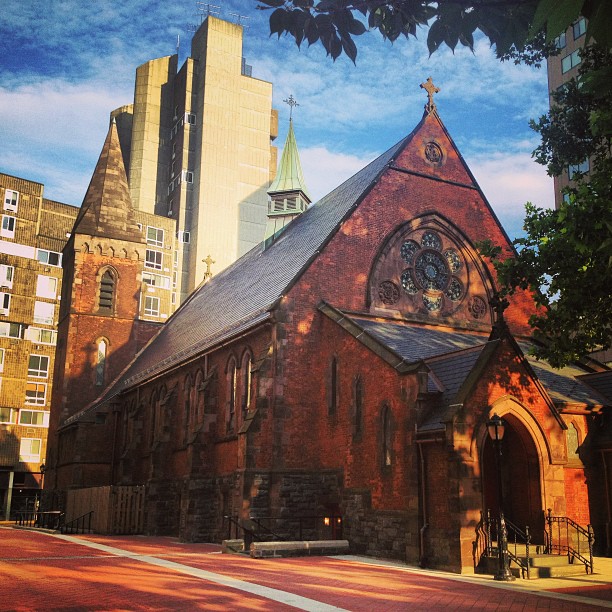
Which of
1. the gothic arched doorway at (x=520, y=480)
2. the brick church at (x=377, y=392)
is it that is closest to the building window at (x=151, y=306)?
the brick church at (x=377, y=392)

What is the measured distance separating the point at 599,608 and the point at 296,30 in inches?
435

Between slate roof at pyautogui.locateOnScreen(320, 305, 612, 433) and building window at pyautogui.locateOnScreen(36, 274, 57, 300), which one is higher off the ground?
building window at pyautogui.locateOnScreen(36, 274, 57, 300)

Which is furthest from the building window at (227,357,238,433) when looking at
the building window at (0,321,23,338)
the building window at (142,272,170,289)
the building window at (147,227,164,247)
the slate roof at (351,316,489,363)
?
the building window at (147,227,164,247)

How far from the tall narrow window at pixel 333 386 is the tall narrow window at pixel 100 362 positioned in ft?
80.4

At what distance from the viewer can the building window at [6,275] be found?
216 ft

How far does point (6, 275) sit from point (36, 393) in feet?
36.4

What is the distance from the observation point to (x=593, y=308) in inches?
666

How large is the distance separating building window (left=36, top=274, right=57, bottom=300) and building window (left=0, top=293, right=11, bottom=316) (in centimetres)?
327

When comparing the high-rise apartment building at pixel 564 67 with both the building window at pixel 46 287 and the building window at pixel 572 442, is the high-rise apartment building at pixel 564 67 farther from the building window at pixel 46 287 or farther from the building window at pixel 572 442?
the building window at pixel 46 287

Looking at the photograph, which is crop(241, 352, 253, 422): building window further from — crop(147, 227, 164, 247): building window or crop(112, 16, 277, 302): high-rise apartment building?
crop(147, 227, 164, 247): building window

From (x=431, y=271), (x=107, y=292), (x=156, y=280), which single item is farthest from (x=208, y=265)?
(x=156, y=280)

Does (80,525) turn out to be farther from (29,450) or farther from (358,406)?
(29,450)

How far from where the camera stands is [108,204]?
159 ft

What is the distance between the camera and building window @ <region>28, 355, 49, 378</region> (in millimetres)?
67125
